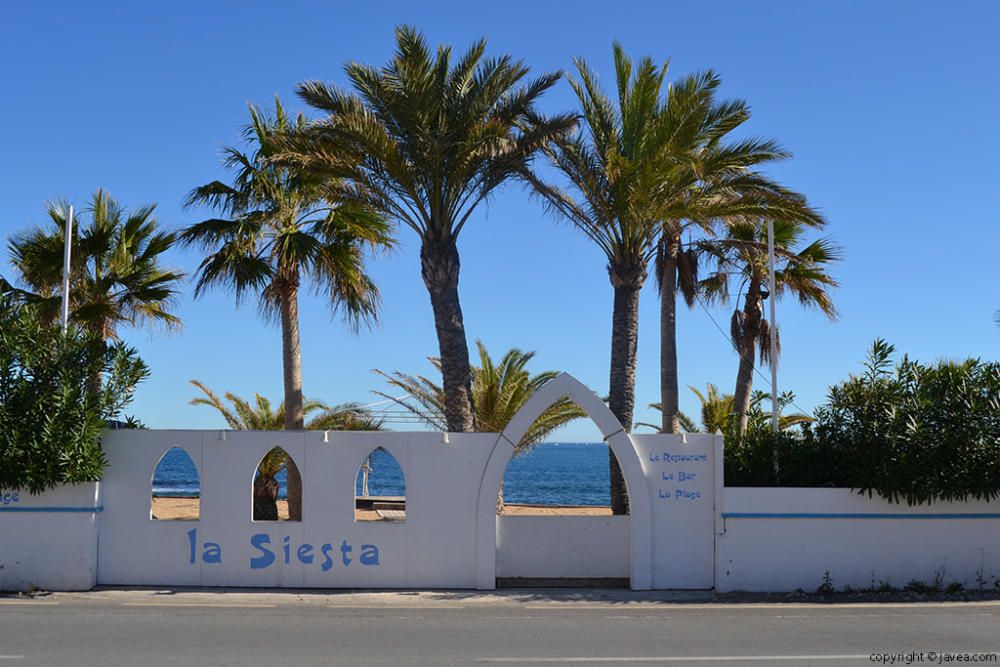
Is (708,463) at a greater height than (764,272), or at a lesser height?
lesser

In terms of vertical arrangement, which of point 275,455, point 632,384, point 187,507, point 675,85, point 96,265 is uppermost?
point 675,85

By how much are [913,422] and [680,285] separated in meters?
8.02

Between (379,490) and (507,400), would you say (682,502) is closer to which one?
(507,400)

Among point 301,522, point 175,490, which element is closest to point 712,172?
point 301,522

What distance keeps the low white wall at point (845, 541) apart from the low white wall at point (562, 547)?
1.56 m

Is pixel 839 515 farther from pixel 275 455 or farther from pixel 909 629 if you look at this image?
pixel 275 455

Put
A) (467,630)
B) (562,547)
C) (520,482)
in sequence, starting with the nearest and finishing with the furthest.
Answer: (467,630)
(562,547)
(520,482)

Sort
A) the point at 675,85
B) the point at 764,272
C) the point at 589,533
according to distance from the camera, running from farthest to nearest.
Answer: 1. the point at 764,272
2. the point at 675,85
3. the point at 589,533

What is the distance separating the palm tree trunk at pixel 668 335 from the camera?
2039 cm

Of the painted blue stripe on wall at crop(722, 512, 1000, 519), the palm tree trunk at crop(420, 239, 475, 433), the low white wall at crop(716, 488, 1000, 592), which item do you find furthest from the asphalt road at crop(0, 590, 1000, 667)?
the palm tree trunk at crop(420, 239, 475, 433)

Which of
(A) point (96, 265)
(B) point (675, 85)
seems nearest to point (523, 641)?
(B) point (675, 85)

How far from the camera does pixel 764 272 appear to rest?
22609 mm

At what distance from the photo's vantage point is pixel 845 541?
46.7 ft

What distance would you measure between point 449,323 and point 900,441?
8072 millimetres
